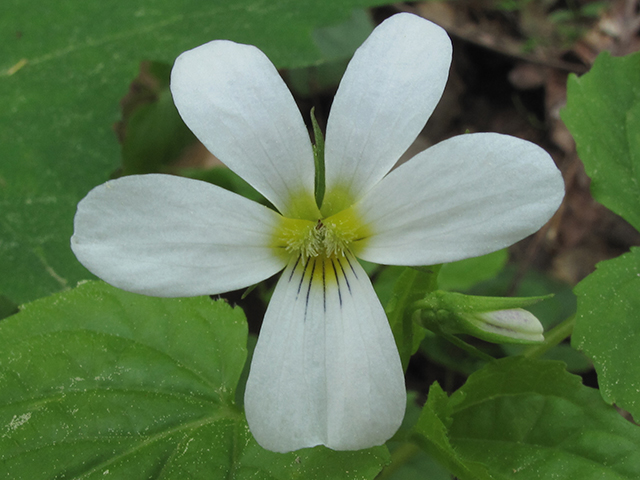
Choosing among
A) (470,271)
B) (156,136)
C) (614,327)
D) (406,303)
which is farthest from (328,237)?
(156,136)

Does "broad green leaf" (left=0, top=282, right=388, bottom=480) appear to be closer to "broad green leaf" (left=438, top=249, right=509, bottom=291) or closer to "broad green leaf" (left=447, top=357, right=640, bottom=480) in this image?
"broad green leaf" (left=447, top=357, right=640, bottom=480)

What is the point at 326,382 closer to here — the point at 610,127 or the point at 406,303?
the point at 406,303

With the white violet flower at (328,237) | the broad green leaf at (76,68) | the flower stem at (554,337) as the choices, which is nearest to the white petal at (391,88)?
the white violet flower at (328,237)

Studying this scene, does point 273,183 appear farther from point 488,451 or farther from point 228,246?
point 488,451

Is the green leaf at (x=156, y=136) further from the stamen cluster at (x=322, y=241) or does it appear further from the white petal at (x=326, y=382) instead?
the white petal at (x=326, y=382)

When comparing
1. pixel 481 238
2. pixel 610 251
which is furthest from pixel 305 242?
pixel 610 251

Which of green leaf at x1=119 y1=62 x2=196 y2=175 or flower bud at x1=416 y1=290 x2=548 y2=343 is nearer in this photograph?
flower bud at x1=416 y1=290 x2=548 y2=343

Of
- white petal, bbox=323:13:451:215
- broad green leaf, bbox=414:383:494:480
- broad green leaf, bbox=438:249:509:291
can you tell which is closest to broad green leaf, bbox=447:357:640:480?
broad green leaf, bbox=414:383:494:480
